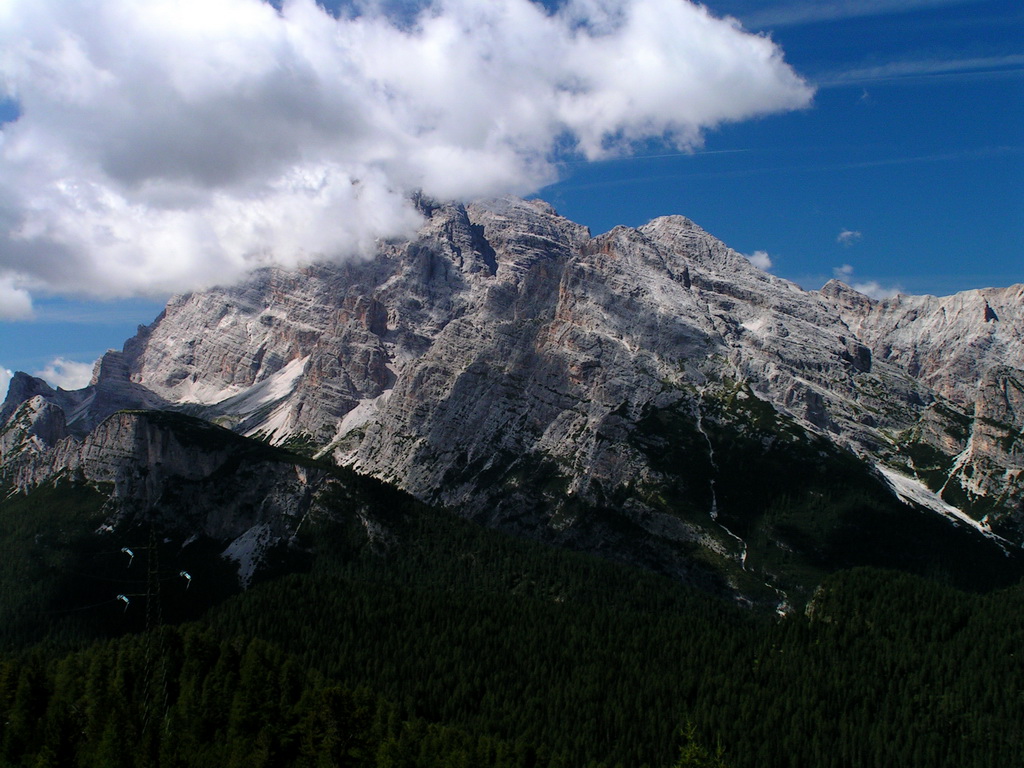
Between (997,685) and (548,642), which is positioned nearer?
(997,685)

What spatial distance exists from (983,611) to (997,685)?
82.8 ft

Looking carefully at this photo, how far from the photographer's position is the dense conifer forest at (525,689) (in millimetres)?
126188

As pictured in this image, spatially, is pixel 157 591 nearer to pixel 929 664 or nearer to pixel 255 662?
pixel 255 662

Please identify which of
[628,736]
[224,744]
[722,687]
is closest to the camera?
[224,744]

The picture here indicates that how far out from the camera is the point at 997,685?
535ft

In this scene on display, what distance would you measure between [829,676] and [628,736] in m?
39.3

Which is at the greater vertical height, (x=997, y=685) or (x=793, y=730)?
(x=997, y=685)

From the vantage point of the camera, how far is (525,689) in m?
171

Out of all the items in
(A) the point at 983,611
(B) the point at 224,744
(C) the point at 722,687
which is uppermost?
(A) the point at 983,611

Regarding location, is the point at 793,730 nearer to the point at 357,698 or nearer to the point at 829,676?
the point at 829,676

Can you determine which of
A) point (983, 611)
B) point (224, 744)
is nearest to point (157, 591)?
point (224, 744)

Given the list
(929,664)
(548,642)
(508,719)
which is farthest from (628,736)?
(929,664)

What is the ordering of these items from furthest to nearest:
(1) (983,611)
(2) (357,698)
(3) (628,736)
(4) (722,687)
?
(1) (983,611), (4) (722,687), (3) (628,736), (2) (357,698)

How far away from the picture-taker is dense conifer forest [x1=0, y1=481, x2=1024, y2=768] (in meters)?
126
